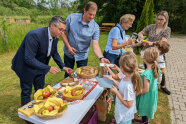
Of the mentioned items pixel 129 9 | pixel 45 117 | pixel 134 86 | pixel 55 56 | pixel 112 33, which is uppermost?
pixel 129 9

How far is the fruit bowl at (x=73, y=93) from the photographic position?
72.0 inches

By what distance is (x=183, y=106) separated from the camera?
3.41 m

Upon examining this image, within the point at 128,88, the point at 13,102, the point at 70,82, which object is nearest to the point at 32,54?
the point at 70,82

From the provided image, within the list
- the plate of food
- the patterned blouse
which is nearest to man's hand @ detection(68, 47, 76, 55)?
the plate of food

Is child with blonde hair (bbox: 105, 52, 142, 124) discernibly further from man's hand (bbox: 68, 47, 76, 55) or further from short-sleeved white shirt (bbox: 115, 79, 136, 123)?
man's hand (bbox: 68, 47, 76, 55)

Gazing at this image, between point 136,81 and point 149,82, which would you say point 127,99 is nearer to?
point 136,81

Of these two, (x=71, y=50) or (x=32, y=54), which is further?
(x=71, y=50)

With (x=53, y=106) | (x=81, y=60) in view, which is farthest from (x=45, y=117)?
(x=81, y=60)

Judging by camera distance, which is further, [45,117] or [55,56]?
[55,56]

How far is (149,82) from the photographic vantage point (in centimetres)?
221

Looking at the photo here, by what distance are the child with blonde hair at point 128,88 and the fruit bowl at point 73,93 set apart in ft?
1.55

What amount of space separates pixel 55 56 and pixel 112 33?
1.37 metres

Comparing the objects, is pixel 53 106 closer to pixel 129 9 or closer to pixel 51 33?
pixel 51 33

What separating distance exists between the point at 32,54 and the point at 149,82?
1.96 meters
